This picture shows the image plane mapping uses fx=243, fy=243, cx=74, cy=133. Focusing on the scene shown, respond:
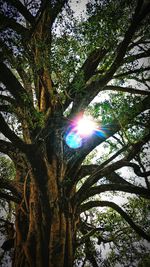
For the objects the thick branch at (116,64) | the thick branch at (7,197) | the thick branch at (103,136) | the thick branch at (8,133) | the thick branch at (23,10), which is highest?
the thick branch at (23,10)

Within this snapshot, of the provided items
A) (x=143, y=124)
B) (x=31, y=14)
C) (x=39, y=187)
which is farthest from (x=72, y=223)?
(x=31, y=14)

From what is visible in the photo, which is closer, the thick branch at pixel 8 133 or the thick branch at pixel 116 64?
the thick branch at pixel 116 64

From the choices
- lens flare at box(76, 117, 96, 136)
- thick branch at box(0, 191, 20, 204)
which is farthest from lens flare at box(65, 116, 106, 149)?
thick branch at box(0, 191, 20, 204)

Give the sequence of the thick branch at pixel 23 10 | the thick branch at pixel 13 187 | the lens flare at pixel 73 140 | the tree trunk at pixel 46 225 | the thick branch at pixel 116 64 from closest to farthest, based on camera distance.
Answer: the thick branch at pixel 116 64, the tree trunk at pixel 46 225, the thick branch at pixel 13 187, the lens flare at pixel 73 140, the thick branch at pixel 23 10

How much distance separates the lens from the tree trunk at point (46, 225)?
4586 mm

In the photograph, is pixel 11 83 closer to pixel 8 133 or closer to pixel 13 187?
pixel 8 133

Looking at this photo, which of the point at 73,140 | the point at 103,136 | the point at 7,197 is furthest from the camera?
the point at 73,140

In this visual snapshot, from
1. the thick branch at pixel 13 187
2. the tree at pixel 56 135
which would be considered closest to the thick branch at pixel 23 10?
the tree at pixel 56 135

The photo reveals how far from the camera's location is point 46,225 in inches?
196

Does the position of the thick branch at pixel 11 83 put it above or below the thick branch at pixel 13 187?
above

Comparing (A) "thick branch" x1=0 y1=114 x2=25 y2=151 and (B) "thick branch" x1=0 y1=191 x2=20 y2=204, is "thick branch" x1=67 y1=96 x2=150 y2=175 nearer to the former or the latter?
(B) "thick branch" x1=0 y1=191 x2=20 y2=204

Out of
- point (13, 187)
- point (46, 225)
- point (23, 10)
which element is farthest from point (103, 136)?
point (23, 10)

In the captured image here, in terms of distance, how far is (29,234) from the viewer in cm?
504

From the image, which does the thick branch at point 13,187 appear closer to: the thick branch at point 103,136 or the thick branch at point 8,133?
the thick branch at point 103,136
